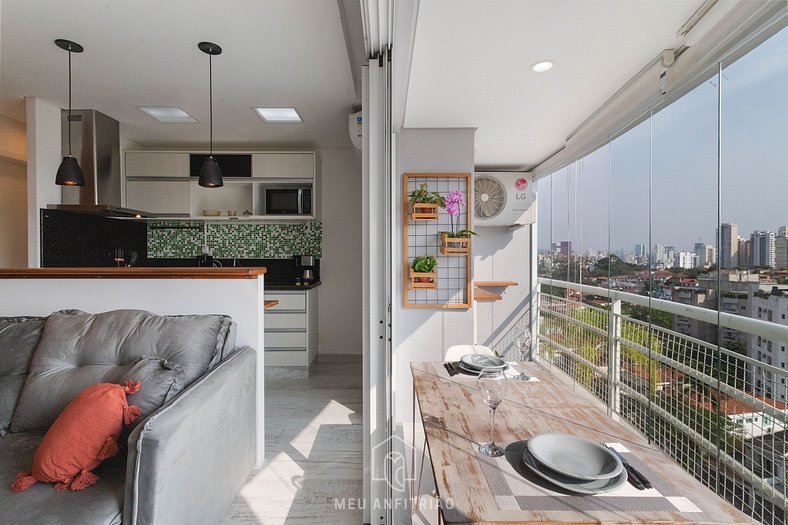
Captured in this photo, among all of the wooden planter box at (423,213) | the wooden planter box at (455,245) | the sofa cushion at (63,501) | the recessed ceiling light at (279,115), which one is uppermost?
the recessed ceiling light at (279,115)

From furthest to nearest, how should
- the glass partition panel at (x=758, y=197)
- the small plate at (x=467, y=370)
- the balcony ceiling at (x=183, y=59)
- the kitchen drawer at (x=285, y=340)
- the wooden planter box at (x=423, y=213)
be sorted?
1. the kitchen drawer at (x=285, y=340)
2. the wooden planter box at (x=423, y=213)
3. the balcony ceiling at (x=183, y=59)
4. the small plate at (x=467, y=370)
5. the glass partition panel at (x=758, y=197)

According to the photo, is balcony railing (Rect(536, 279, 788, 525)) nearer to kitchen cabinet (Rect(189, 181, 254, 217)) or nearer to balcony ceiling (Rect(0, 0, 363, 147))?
balcony ceiling (Rect(0, 0, 363, 147))

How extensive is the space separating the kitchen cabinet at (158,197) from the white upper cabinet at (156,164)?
0.35 ft

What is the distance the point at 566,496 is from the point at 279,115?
151 inches

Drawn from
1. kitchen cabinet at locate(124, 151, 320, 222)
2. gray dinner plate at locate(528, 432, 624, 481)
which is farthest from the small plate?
kitchen cabinet at locate(124, 151, 320, 222)

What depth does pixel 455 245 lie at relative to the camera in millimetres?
2836

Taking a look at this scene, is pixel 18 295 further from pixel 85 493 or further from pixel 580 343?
pixel 580 343

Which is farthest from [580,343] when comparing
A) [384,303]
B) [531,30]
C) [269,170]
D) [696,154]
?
[269,170]

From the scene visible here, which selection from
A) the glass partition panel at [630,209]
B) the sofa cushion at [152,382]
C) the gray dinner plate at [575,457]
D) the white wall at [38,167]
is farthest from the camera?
the white wall at [38,167]

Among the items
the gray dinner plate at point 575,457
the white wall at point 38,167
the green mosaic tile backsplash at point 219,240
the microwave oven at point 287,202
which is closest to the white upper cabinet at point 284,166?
the microwave oven at point 287,202

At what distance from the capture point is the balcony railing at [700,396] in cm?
140

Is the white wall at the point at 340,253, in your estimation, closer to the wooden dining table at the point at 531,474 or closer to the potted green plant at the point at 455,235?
the potted green plant at the point at 455,235

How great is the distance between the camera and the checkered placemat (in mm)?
820

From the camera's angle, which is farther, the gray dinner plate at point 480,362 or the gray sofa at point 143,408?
the gray dinner plate at point 480,362
